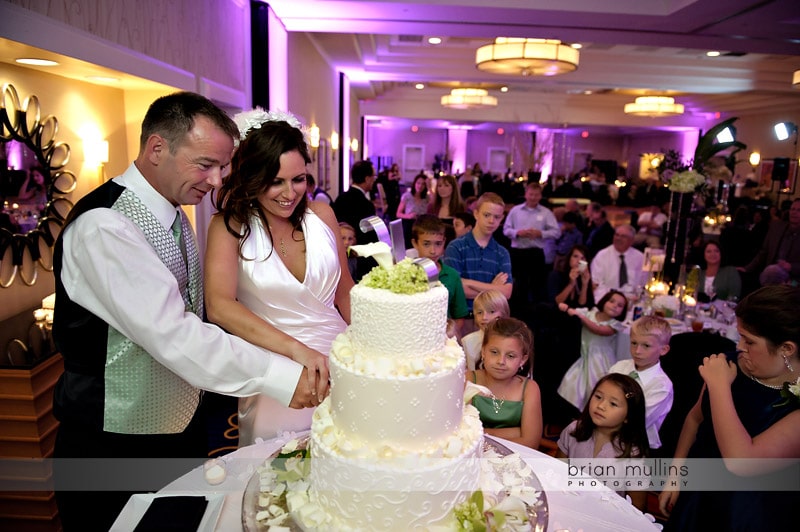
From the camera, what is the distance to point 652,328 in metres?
3.27

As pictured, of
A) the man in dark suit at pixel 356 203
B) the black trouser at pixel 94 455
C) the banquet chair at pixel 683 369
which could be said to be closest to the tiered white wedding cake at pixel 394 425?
the black trouser at pixel 94 455

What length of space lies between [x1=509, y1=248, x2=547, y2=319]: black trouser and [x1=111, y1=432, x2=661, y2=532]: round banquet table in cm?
479

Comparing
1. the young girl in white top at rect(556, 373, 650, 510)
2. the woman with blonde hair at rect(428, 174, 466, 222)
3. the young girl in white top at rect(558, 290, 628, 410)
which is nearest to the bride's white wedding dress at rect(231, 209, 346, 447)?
the young girl in white top at rect(556, 373, 650, 510)

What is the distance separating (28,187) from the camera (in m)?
3.42

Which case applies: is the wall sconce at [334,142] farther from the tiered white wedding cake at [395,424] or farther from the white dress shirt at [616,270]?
the tiered white wedding cake at [395,424]

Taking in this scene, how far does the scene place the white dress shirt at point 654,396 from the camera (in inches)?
124

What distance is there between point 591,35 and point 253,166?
18.3 ft

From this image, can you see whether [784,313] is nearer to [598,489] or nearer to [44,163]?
[598,489]

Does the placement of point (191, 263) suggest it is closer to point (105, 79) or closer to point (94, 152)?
point (105, 79)

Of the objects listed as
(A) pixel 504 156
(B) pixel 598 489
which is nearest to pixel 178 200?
(B) pixel 598 489

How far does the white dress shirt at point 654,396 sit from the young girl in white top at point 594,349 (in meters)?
0.67

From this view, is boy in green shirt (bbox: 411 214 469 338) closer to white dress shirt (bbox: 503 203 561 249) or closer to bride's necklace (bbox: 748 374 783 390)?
bride's necklace (bbox: 748 374 783 390)

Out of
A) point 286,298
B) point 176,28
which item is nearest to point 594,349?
point 286,298

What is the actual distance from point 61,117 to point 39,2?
1655mm
